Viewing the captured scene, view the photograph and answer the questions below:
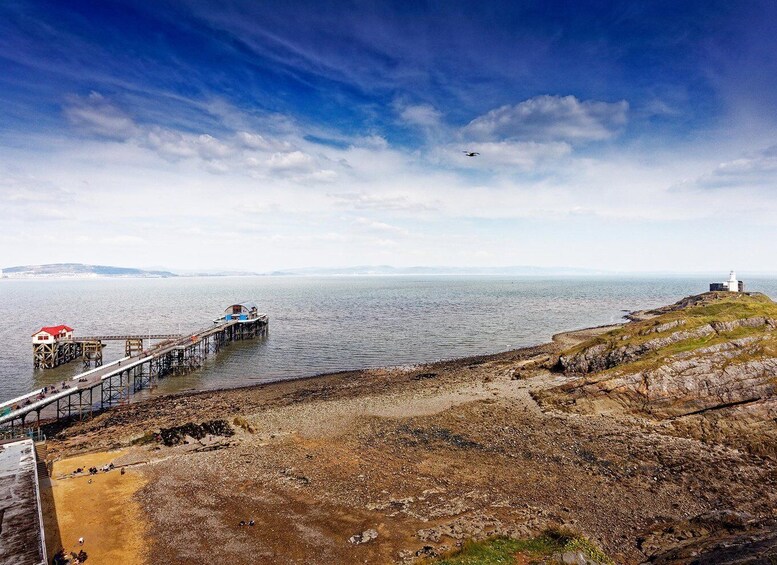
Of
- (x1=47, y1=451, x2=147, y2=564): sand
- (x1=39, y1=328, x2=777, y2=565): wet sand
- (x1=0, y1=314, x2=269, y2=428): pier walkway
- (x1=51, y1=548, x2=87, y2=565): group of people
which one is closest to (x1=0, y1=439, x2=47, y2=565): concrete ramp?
(x1=51, y1=548, x2=87, y2=565): group of people

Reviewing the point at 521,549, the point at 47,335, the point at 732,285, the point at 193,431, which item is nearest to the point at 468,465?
the point at 521,549

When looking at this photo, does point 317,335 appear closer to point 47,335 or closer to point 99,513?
point 47,335

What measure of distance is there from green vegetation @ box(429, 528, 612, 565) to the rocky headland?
138 millimetres

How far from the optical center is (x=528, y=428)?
36438 mm

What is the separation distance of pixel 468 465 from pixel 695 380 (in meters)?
23.3

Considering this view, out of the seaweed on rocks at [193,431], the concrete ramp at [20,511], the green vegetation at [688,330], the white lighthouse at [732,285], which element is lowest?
the seaweed on rocks at [193,431]

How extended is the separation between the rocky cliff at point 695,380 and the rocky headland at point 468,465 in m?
0.15

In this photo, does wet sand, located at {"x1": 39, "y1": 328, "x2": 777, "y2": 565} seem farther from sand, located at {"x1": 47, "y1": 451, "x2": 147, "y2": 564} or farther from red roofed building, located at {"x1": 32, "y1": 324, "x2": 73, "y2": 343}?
red roofed building, located at {"x1": 32, "y1": 324, "x2": 73, "y2": 343}

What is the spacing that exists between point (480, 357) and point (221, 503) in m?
50.1

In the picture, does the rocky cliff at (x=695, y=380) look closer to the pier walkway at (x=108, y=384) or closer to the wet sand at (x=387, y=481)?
the wet sand at (x=387, y=481)

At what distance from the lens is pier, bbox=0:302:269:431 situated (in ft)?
136

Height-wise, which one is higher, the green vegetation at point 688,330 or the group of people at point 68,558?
the green vegetation at point 688,330

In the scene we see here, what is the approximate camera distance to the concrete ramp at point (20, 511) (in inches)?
712

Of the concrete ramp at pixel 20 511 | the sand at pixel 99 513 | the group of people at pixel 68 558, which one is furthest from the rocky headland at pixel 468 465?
the concrete ramp at pixel 20 511
